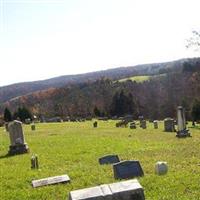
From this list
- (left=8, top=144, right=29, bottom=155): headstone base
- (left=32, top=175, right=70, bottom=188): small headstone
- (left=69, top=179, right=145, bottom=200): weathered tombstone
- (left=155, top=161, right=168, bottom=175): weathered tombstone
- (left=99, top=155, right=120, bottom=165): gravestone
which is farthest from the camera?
(left=8, top=144, right=29, bottom=155): headstone base

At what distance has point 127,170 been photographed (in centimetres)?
1359

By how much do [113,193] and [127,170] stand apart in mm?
6101

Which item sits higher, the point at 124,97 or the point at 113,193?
the point at 113,193

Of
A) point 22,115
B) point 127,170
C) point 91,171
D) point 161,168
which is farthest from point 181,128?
point 22,115

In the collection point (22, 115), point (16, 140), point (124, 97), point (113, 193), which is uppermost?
point (113, 193)

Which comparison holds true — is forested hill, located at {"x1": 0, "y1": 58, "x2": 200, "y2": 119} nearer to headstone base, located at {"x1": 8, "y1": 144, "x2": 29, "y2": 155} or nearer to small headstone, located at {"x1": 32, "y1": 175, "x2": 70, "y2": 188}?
headstone base, located at {"x1": 8, "y1": 144, "x2": 29, "y2": 155}

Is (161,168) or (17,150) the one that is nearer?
(161,168)

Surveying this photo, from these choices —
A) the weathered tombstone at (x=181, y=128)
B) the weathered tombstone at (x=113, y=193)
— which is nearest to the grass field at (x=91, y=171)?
the weathered tombstone at (x=113, y=193)

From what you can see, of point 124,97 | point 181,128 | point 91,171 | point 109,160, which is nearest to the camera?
point 91,171

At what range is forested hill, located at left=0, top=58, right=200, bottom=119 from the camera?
9119 centimetres

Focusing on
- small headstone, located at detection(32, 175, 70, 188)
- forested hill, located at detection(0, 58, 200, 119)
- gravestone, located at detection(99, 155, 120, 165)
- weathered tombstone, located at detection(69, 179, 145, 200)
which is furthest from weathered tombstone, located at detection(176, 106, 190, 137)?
forested hill, located at detection(0, 58, 200, 119)

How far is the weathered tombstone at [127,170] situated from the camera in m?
13.5

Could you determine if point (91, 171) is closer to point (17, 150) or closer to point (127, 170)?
point (127, 170)

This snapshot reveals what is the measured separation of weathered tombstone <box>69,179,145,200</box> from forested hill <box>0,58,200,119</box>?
7447 centimetres
